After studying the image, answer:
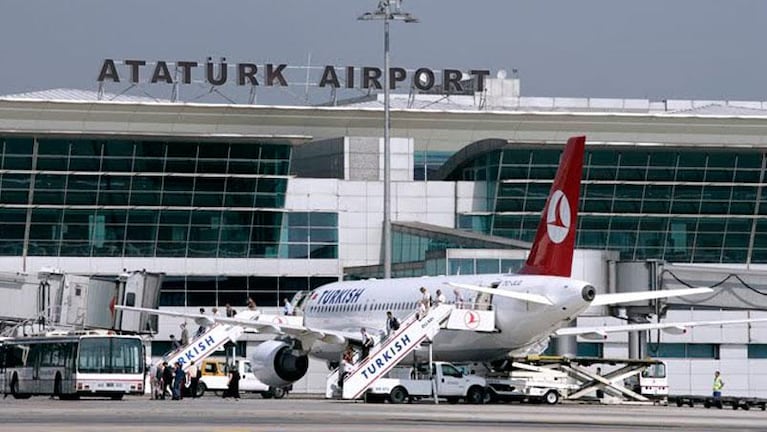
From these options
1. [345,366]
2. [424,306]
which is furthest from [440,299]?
[345,366]

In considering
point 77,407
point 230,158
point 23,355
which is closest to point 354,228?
point 230,158

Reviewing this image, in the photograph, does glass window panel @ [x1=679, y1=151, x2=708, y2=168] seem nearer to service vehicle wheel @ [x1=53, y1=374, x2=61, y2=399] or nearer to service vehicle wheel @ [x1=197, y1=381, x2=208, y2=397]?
service vehicle wheel @ [x1=197, y1=381, x2=208, y2=397]

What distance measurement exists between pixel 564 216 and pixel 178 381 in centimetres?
1583

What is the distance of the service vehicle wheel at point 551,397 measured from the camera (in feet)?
198

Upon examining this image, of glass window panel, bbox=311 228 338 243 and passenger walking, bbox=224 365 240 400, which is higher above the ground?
glass window panel, bbox=311 228 338 243

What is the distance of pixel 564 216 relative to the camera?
188 ft

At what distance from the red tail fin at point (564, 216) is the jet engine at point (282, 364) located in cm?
1286

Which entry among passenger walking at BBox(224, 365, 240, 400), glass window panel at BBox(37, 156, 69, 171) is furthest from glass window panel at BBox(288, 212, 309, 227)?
passenger walking at BBox(224, 365, 240, 400)

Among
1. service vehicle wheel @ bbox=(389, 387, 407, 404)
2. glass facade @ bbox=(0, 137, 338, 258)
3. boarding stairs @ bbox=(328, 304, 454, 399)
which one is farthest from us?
glass facade @ bbox=(0, 137, 338, 258)

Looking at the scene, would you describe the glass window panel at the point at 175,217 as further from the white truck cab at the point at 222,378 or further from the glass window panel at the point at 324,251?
the white truck cab at the point at 222,378

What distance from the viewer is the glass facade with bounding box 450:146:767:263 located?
94.2 m

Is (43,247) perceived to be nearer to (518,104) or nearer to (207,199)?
(207,199)

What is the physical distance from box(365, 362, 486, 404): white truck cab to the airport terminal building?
2536cm

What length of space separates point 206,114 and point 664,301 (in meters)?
43.9
